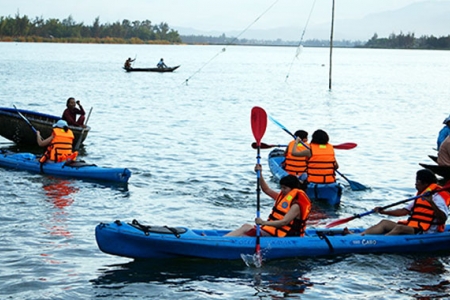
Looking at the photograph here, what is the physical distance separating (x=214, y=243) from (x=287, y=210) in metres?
1.08

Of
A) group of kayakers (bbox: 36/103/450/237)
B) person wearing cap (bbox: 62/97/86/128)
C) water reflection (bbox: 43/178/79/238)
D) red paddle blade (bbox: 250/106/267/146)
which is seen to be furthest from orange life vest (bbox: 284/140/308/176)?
person wearing cap (bbox: 62/97/86/128)

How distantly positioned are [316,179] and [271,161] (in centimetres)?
327

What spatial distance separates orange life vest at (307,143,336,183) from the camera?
44.9 ft

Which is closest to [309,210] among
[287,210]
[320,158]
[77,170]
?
[287,210]

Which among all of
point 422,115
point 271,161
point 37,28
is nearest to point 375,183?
point 271,161

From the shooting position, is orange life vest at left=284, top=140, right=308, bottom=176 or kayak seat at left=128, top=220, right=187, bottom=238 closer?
kayak seat at left=128, top=220, right=187, bottom=238

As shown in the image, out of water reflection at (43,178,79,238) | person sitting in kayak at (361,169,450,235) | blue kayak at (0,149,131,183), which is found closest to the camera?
person sitting in kayak at (361,169,450,235)

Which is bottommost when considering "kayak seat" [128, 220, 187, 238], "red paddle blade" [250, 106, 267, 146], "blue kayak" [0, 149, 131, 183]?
"blue kayak" [0, 149, 131, 183]

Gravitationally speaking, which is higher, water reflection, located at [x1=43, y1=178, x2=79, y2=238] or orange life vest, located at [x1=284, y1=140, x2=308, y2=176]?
orange life vest, located at [x1=284, y1=140, x2=308, y2=176]

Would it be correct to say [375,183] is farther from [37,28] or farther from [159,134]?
[37,28]

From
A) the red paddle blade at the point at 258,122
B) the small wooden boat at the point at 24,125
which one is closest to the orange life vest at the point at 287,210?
the red paddle blade at the point at 258,122

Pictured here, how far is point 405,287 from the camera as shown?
9.91m

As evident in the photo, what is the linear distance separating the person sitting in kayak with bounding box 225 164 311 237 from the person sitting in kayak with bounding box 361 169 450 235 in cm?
131

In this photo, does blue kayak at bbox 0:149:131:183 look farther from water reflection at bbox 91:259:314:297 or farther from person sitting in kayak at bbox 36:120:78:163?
water reflection at bbox 91:259:314:297
